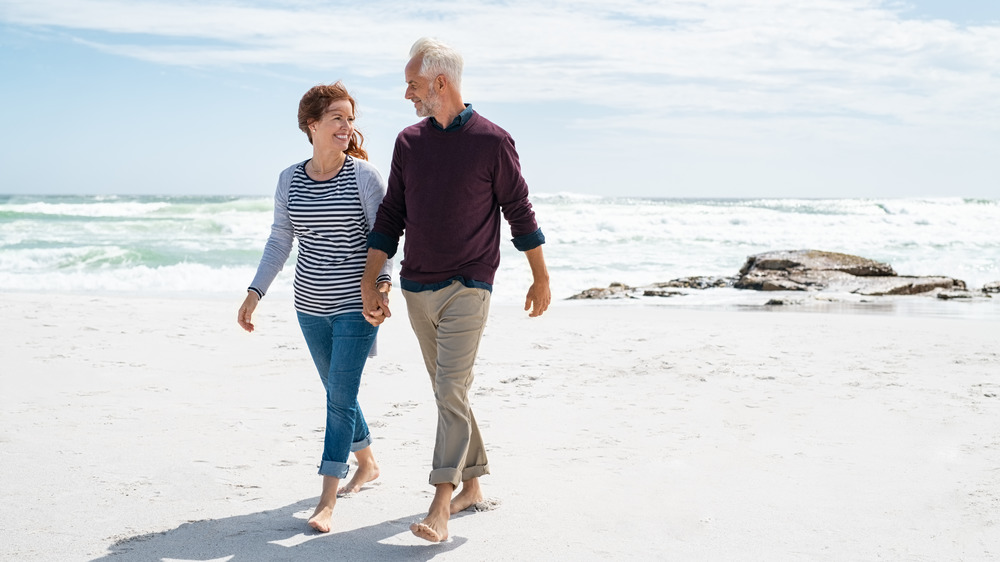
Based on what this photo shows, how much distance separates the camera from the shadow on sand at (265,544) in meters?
2.96

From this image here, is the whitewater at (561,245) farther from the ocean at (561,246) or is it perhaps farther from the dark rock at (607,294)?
the dark rock at (607,294)

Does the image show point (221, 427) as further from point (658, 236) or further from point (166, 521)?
point (658, 236)

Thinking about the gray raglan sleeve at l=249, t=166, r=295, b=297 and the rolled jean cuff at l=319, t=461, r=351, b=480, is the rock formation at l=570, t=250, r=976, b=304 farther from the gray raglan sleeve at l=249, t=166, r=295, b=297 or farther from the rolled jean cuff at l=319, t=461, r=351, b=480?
the rolled jean cuff at l=319, t=461, r=351, b=480

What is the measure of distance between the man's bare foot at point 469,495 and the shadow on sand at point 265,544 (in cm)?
24

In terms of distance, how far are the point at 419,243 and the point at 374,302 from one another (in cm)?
28

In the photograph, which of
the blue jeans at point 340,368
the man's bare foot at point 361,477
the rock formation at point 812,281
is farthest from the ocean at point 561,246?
the blue jeans at point 340,368

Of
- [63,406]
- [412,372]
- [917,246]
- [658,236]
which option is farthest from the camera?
[658,236]

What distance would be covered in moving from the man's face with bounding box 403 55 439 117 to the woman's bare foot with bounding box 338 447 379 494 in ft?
4.98

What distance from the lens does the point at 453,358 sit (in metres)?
3.12

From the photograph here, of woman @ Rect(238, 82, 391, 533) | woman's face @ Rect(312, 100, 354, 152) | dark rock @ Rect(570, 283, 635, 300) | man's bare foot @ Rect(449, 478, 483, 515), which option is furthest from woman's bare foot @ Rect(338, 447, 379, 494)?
dark rock @ Rect(570, 283, 635, 300)

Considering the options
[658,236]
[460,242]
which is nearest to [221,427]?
[460,242]

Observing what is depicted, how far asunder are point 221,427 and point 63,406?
3.55 ft

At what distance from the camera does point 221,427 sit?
4.69 m

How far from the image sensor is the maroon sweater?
10.1ft
